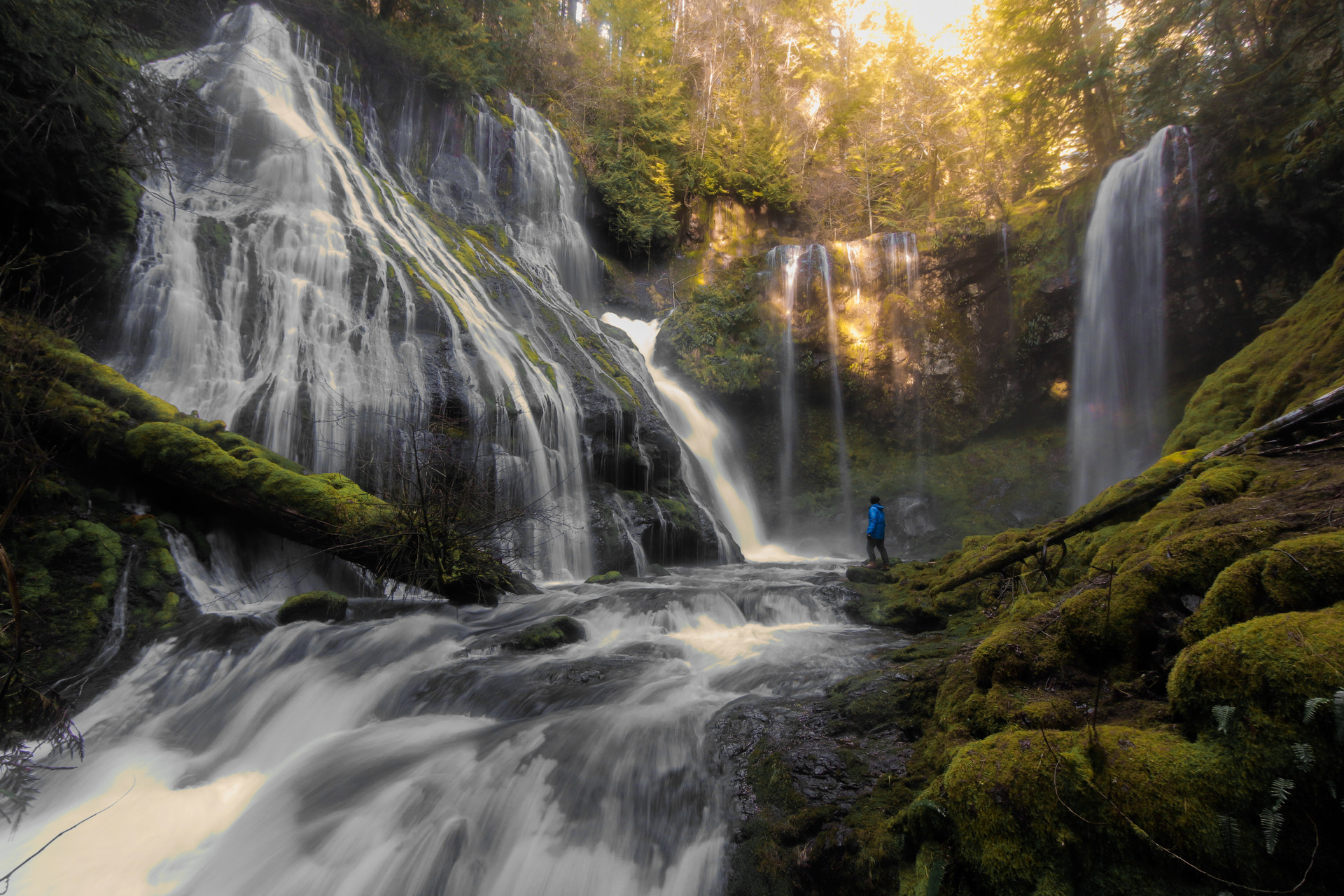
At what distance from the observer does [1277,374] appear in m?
6.12

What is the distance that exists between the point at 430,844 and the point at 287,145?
47.4 feet

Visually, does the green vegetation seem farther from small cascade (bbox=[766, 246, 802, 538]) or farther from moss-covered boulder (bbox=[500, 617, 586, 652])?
moss-covered boulder (bbox=[500, 617, 586, 652])

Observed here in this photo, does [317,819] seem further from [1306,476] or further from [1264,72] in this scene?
[1264,72]

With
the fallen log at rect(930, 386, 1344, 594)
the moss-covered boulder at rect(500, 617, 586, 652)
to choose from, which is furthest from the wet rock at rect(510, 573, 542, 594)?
the fallen log at rect(930, 386, 1344, 594)

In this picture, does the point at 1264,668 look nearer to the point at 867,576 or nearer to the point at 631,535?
the point at 867,576

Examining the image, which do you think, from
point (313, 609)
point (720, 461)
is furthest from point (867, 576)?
point (720, 461)

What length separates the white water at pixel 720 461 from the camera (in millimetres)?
15234

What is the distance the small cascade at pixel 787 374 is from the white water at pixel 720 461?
1279 millimetres

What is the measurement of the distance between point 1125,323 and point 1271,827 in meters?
16.0

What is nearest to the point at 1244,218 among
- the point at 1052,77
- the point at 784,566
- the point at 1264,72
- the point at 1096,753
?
the point at 1264,72

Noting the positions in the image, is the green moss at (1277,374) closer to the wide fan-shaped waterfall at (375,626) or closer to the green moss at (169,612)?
the wide fan-shaped waterfall at (375,626)

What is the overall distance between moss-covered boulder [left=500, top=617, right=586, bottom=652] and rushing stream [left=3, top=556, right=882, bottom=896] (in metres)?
0.17

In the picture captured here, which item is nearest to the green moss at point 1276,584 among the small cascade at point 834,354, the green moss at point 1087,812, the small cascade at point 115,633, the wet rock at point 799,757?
the green moss at point 1087,812

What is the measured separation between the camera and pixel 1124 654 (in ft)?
7.88
